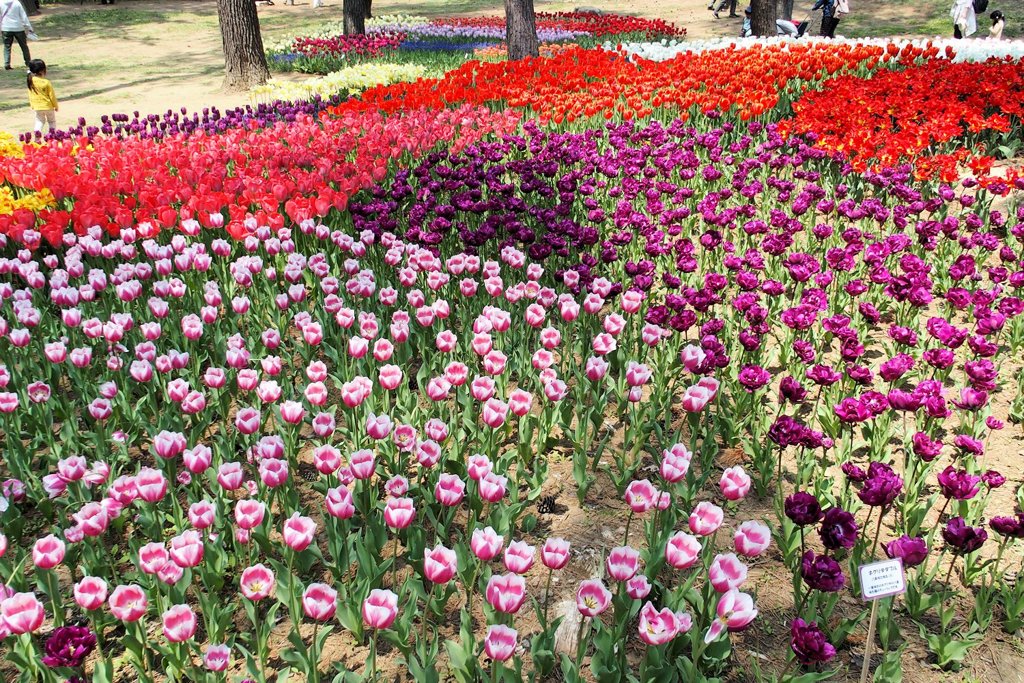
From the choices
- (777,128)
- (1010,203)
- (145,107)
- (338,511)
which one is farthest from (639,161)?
(145,107)

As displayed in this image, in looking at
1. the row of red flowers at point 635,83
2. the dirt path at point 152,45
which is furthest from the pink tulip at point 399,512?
the dirt path at point 152,45

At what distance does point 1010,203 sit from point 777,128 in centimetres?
232

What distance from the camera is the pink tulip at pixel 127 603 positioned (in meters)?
2.17

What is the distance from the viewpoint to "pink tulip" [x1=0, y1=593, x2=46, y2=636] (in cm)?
204

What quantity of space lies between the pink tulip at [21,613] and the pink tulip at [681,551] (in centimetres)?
181

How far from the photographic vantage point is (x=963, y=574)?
9.91 ft

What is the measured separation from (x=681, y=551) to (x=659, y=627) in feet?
0.77

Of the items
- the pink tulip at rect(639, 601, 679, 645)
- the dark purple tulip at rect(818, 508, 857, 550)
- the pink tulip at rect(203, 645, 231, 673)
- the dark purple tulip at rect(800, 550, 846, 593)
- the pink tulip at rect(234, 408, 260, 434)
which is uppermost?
the pink tulip at rect(234, 408, 260, 434)

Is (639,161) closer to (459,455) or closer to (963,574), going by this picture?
(459,455)

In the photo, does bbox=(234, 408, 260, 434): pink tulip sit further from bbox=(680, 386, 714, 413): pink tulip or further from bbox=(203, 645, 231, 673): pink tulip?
bbox=(680, 386, 714, 413): pink tulip

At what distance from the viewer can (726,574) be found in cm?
225

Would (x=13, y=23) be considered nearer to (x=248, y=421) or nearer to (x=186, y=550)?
(x=248, y=421)

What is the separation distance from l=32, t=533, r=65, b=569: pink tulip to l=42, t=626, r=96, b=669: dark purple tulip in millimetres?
419

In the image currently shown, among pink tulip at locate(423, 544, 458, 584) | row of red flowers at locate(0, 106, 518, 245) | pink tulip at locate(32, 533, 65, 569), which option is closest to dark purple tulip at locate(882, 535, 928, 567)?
pink tulip at locate(423, 544, 458, 584)
